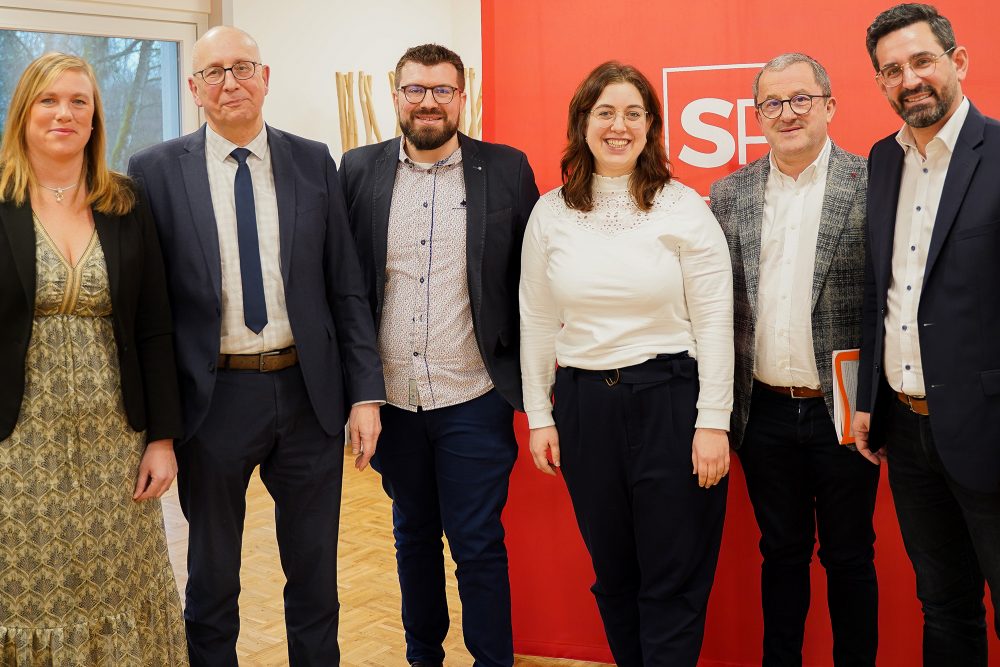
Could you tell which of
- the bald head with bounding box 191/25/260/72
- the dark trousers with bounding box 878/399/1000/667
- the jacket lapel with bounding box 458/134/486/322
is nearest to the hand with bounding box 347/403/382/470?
the jacket lapel with bounding box 458/134/486/322

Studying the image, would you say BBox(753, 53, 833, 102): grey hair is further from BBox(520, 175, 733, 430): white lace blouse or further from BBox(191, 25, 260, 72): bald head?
BBox(191, 25, 260, 72): bald head

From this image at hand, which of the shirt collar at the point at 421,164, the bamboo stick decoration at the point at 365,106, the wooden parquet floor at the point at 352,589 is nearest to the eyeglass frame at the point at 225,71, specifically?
the shirt collar at the point at 421,164

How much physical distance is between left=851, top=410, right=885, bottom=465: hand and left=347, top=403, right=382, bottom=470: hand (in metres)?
1.20

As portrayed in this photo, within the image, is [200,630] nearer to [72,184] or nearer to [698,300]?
[72,184]

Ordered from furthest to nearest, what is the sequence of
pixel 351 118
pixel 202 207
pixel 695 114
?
pixel 351 118 < pixel 695 114 < pixel 202 207

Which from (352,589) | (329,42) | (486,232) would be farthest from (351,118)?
(486,232)

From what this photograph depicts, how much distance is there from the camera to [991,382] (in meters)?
1.96

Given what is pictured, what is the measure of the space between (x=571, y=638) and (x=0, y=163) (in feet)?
7.28

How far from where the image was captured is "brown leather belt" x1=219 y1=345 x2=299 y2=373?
2.35m

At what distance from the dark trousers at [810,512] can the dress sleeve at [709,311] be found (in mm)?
219

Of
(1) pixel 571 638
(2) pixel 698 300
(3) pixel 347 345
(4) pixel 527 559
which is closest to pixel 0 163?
(3) pixel 347 345

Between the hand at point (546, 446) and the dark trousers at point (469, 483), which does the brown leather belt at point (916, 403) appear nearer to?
the hand at point (546, 446)

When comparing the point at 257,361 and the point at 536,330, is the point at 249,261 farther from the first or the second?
the point at 536,330

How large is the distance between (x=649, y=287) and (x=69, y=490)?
1.40 m
